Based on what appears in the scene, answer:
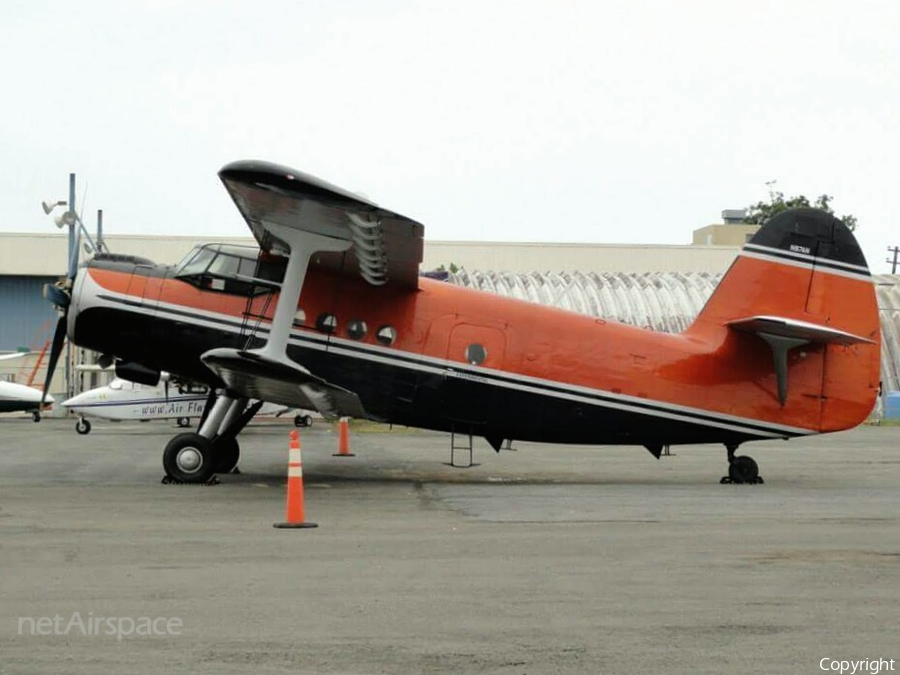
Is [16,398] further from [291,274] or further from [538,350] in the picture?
[538,350]

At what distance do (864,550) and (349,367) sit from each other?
7770mm

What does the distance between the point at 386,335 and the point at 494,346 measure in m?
1.50

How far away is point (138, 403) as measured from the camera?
31.4 meters

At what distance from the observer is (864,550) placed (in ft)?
34.7

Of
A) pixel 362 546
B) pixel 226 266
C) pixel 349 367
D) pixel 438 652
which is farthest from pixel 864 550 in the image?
pixel 226 266

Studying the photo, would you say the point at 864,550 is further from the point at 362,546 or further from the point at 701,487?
the point at 701,487

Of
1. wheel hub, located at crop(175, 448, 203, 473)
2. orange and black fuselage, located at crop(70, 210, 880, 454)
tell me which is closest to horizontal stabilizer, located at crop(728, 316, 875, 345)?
orange and black fuselage, located at crop(70, 210, 880, 454)

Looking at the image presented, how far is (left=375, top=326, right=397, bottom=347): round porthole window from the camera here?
16.5 meters

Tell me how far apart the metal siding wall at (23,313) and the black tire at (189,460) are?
139ft

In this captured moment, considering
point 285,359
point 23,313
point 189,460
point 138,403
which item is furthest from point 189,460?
point 23,313

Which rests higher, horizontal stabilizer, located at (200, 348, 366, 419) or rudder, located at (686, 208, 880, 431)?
rudder, located at (686, 208, 880, 431)

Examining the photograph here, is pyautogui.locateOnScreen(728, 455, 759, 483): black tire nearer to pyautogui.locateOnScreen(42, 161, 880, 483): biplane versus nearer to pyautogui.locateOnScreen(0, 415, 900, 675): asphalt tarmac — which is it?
pyautogui.locateOnScreen(42, 161, 880, 483): biplane

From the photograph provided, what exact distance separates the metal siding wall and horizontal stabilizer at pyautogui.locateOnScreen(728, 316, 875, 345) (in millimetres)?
45334

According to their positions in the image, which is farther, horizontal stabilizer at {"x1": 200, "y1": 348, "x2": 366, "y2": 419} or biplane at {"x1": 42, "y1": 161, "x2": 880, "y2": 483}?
biplane at {"x1": 42, "y1": 161, "x2": 880, "y2": 483}
